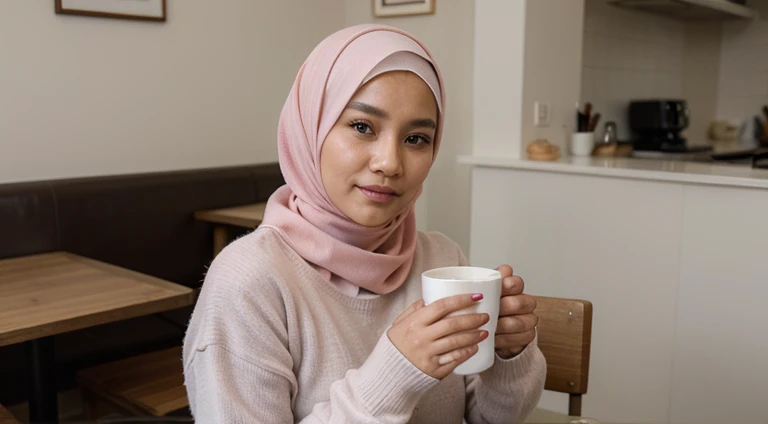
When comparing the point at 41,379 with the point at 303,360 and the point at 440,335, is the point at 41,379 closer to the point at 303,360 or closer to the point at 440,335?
the point at 303,360

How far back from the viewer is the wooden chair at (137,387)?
199cm

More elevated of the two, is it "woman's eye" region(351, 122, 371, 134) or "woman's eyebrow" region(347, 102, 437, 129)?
"woman's eyebrow" region(347, 102, 437, 129)

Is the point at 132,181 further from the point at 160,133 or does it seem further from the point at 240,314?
the point at 240,314

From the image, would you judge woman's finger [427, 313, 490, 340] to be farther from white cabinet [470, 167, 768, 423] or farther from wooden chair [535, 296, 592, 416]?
white cabinet [470, 167, 768, 423]

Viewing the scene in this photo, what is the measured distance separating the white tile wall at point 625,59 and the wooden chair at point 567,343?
7.91ft

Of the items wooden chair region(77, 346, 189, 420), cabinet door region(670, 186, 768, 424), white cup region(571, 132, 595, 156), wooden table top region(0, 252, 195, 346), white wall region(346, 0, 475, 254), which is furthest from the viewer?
white wall region(346, 0, 475, 254)

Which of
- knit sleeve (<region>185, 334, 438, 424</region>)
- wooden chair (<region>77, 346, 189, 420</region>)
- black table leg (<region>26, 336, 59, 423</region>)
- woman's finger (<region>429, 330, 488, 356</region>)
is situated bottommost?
wooden chair (<region>77, 346, 189, 420</region>)

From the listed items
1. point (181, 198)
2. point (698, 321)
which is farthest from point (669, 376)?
point (181, 198)

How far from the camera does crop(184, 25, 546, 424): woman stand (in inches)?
33.7

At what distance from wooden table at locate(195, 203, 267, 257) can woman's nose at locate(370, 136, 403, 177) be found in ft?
5.66

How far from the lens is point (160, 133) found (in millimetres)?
2959

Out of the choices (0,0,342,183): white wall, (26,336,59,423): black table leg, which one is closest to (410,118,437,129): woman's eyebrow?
(26,336,59,423): black table leg

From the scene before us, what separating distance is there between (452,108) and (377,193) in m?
2.61

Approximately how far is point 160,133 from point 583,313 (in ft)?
6.93
